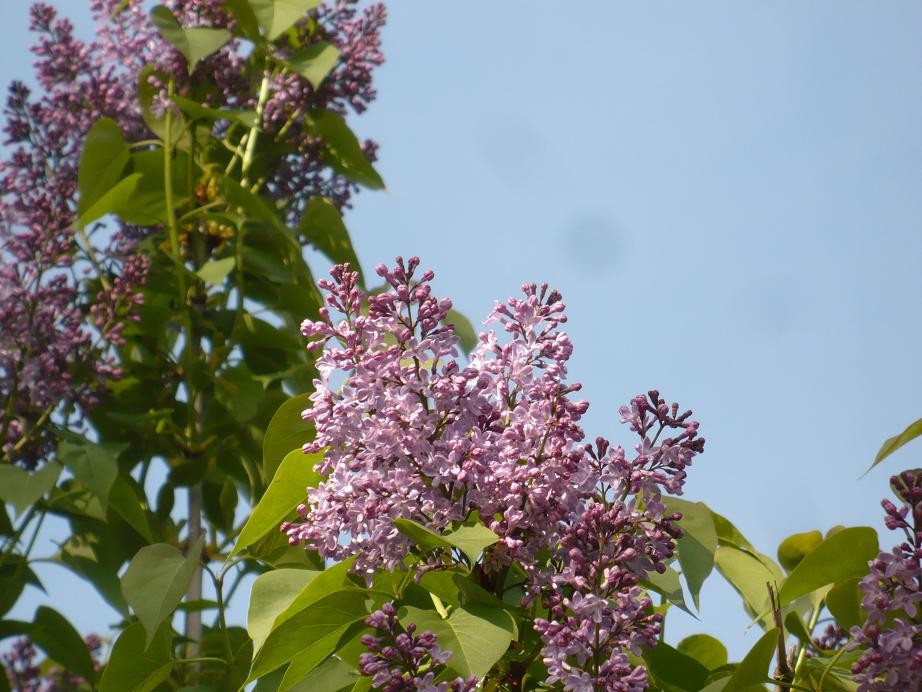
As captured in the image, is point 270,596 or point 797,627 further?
point 797,627

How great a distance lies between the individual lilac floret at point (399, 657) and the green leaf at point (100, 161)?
1674mm

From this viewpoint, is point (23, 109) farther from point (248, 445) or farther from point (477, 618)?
point (477, 618)

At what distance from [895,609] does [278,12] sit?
1.83 meters

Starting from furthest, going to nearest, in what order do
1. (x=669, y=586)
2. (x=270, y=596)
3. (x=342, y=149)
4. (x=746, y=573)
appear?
(x=342, y=149)
(x=746, y=573)
(x=669, y=586)
(x=270, y=596)

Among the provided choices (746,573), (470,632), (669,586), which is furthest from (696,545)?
(470,632)

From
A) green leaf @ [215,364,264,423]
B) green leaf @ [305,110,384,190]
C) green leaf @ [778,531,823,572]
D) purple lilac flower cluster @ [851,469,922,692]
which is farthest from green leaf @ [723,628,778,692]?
green leaf @ [305,110,384,190]

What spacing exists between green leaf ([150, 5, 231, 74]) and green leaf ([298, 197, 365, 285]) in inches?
14.5

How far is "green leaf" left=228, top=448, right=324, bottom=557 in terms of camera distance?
4.28ft

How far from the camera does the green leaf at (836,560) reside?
127 centimetres

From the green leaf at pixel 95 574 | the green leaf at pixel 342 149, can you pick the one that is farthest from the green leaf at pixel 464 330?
the green leaf at pixel 95 574

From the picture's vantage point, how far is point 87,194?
8.38 ft

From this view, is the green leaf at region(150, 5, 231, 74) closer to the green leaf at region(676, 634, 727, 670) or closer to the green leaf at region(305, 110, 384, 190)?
the green leaf at region(305, 110, 384, 190)

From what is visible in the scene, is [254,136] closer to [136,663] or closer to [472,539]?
[136,663]

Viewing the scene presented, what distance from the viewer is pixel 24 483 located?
6.98 feet
